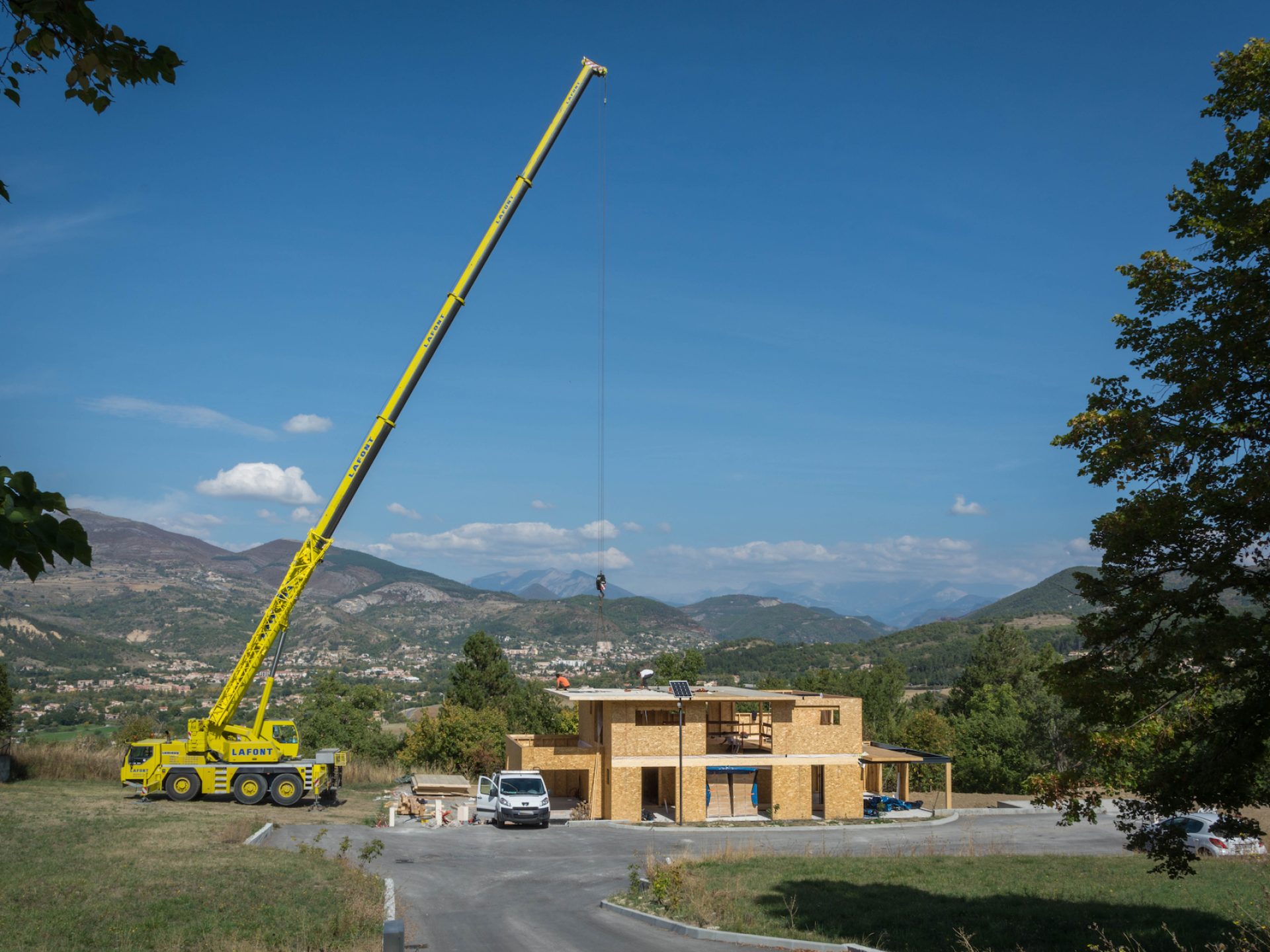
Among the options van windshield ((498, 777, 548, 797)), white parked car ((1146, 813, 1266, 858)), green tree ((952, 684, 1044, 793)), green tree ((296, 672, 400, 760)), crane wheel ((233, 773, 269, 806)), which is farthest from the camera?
green tree ((296, 672, 400, 760))

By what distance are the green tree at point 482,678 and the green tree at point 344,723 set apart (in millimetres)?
5474

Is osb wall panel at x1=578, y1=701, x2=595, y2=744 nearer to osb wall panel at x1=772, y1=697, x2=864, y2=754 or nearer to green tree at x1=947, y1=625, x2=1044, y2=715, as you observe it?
osb wall panel at x1=772, y1=697, x2=864, y2=754

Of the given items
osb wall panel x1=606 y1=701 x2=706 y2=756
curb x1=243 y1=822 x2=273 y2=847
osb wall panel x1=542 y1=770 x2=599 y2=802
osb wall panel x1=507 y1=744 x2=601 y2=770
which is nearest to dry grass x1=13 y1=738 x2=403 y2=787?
osb wall panel x1=542 y1=770 x2=599 y2=802

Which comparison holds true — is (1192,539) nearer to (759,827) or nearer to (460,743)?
(759,827)

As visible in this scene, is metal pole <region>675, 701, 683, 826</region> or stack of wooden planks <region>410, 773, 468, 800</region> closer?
metal pole <region>675, 701, 683, 826</region>

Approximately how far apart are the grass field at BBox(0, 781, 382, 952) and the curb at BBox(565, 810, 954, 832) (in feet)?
38.0

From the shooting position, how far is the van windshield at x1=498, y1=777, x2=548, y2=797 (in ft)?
110

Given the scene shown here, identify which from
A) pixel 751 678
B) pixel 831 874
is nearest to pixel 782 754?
pixel 831 874

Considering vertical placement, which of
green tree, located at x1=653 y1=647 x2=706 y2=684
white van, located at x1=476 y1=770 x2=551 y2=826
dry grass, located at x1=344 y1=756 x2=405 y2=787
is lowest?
dry grass, located at x1=344 y1=756 x2=405 y2=787

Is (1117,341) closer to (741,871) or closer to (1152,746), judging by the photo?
(1152,746)

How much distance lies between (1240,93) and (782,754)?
29.3 meters

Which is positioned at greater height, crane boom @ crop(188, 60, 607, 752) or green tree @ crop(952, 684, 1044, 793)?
crane boom @ crop(188, 60, 607, 752)

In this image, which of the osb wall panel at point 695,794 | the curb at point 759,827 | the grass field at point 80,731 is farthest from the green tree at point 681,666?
the grass field at point 80,731

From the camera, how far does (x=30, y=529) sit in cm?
439
